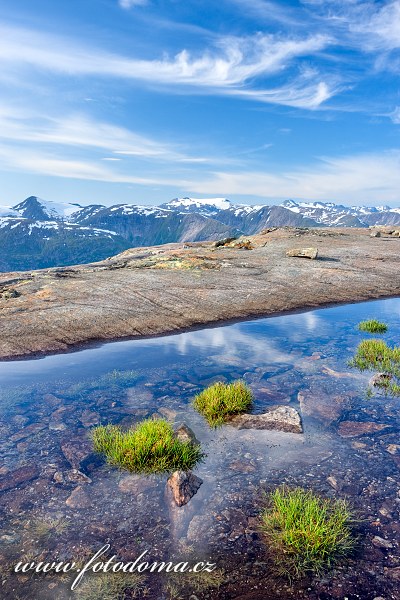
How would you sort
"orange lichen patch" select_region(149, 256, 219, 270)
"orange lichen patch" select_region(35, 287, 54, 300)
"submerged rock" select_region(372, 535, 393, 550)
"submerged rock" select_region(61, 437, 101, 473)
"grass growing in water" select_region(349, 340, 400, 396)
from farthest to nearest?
"orange lichen patch" select_region(149, 256, 219, 270), "orange lichen patch" select_region(35, 287, 54, 300), "grass growing in water" select_region(349, 340, 400, 396), "submerged rock" select_region(61, 437, 101, 473), "submerged rock" select_region(372, 535, 393, 550)

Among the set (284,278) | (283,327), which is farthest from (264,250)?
(283,327)

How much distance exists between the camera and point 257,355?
70.3ft

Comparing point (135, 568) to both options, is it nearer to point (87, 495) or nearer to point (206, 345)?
point (87, 495)

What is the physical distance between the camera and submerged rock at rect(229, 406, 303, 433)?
1289 cm

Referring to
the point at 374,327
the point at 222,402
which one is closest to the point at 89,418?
the point at 222,402

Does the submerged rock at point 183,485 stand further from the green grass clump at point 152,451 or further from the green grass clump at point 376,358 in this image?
the green grass clump at point 376,358

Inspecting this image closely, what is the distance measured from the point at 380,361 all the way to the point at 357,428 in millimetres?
7801

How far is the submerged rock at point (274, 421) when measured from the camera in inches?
508

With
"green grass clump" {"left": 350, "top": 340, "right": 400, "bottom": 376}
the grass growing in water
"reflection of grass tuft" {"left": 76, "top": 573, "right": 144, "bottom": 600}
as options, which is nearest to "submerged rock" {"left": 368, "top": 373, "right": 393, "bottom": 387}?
the grass growing in water

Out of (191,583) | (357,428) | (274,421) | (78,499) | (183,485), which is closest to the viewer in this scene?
(191,583)

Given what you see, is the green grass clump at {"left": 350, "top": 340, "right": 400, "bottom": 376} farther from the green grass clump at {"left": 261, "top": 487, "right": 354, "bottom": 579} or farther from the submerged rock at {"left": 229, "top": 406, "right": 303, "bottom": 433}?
the green grass clump at {"left": 261, "top": 487, "right": 354, "bottom": 579}

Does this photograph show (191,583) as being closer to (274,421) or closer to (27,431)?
(274,421)

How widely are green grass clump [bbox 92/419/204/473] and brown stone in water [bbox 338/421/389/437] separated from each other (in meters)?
5.01

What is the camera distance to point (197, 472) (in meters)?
10.7
